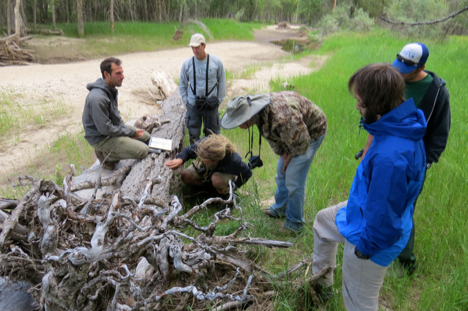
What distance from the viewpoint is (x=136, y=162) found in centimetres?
386

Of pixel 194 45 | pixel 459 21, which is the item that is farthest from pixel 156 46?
pixel 459 21

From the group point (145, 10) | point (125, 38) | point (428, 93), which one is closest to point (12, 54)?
point (125, 38)

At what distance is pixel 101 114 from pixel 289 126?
7.80ft

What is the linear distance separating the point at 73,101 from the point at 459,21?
19164 millimetres

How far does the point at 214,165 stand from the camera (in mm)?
3266

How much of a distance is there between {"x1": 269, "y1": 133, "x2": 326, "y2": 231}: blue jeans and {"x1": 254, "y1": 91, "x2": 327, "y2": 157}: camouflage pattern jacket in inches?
3.5

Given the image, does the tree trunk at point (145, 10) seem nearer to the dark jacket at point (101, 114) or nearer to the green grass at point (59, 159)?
the green grass at point (59, 159)

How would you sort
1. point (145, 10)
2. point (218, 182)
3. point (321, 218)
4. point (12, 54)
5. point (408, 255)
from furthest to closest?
point (145, 10), point (12, 54), point (218, 182), point (408, 255), point (321, 218)

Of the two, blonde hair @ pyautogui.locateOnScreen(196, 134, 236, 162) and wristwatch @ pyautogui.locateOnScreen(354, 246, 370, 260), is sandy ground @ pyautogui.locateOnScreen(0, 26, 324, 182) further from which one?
wristwatch @ pyautogui.locateOnScreen(354, 246, 370, 260)

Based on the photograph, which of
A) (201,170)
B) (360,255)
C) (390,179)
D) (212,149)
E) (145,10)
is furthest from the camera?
(145,10)

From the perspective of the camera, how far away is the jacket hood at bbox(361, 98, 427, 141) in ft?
4.34

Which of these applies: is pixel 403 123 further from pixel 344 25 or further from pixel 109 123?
pixel 344 25

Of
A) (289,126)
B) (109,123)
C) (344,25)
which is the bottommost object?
(109,123)

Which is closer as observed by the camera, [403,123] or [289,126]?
[403,123]
